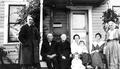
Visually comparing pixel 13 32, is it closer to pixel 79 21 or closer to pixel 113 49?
pixel 79 21

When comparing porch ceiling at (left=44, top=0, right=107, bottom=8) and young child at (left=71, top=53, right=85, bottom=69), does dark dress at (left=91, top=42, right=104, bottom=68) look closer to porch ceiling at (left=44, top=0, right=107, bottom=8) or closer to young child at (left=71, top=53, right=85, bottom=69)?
young child at (left=71, top=53, right=85, bottom=69)

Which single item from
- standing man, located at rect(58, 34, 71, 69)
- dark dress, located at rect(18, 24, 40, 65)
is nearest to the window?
standing man, located at rect(58, 34, 71, 69)

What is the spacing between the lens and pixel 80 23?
38.7ft

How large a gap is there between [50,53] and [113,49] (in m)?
2.22

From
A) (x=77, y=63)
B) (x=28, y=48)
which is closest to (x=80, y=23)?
(x=77, y=63)

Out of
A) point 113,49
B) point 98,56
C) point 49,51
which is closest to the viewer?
point 113,49

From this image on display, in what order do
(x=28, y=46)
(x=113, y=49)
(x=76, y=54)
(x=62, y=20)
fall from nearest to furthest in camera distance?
1. (x=113, y=49)
2. (x=28, y=46)
3. (x=76, y=54)
4. (x=62, y=20)

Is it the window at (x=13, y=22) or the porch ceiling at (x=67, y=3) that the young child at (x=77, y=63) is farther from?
the window at (x=13, y=22)

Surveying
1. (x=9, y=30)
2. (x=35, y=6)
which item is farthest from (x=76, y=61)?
(x=9, y=30)

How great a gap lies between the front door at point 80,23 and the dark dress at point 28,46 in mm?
4485

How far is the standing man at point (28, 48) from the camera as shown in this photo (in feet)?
23.8

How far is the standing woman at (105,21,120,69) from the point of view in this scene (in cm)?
656

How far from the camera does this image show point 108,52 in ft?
22.0

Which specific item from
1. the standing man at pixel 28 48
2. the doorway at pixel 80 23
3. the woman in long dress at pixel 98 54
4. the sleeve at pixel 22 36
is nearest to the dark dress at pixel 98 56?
the woman in long dress at pixel 98 54
